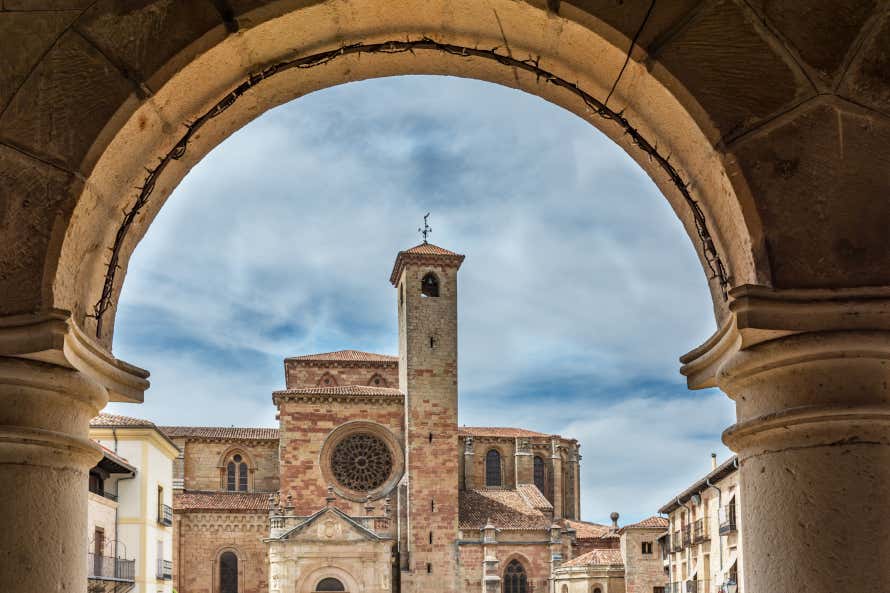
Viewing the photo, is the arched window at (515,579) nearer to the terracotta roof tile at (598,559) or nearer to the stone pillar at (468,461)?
the terracotta roof tile at (598,559)

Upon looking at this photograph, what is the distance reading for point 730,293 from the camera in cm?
298

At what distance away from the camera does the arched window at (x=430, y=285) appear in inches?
1636

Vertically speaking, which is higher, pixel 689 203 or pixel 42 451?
pixel 689 203

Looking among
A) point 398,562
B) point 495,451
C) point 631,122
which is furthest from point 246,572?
point 631,122

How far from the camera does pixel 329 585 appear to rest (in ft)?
116

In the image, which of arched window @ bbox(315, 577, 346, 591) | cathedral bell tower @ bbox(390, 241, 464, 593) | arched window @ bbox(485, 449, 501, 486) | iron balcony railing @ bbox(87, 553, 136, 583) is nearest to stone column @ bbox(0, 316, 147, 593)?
iron balcony railing @ bbox(87, 553, 136, 583)

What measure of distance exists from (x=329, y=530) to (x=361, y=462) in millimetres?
3910

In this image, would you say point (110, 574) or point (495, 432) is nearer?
point (110, 574)

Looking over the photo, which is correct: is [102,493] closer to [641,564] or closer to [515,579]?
[515,579]

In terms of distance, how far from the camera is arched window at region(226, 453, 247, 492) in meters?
41.9

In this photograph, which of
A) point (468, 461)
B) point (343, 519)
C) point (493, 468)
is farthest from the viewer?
point (493, 468)

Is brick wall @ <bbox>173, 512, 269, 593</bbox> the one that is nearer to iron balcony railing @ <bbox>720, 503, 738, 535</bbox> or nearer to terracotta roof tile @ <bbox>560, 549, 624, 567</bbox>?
terracotta roof tile @ <bbox>560, 549, 624, 567</bbox>

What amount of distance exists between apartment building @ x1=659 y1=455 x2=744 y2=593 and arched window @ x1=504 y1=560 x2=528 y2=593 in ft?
22.5

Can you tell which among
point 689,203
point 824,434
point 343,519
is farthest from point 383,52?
point 343,519
